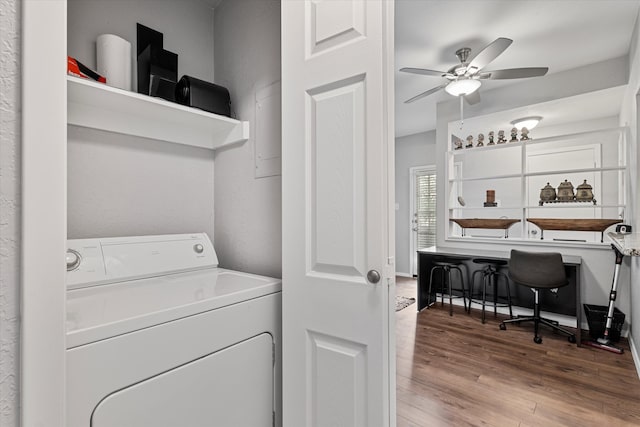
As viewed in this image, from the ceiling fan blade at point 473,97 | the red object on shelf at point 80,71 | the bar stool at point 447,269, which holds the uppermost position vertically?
the ceiling fan blade at point 473,97

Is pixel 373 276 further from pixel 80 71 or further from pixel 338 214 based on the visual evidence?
pixel 80 71

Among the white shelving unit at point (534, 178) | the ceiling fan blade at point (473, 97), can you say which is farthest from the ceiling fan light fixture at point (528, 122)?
the ceiling fan blade at point (473, 97)

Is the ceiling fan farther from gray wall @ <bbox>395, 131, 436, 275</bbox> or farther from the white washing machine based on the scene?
gray wall @ <bbox>395, 131, 436, 275</bbox>

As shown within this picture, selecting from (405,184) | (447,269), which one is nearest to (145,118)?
(447,269)

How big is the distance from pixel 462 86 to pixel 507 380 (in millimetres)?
2481

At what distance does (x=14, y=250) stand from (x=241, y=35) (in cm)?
152

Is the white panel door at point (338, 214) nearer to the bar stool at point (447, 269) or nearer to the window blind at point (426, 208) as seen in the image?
the bar stool at point (447, 269)

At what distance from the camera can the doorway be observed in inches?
227

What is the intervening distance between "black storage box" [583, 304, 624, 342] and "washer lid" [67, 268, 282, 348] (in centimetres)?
323

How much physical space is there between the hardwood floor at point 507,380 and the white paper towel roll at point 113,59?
2215 millimetres

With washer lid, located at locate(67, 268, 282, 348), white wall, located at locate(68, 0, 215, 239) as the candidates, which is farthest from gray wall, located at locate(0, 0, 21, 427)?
white wall, located at locate(68, 0, 215, 239)

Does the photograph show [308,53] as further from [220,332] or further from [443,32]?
[443,32]

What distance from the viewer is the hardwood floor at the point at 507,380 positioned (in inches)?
69.0

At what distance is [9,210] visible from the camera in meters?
0.52
